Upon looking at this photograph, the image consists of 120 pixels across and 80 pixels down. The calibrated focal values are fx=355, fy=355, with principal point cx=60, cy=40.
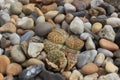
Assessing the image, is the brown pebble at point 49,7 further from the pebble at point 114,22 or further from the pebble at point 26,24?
the pebble at point 114,22

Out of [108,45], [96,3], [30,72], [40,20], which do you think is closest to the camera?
[30,72]

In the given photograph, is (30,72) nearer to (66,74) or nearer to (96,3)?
(66,74)

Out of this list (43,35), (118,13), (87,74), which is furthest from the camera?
(118,13)

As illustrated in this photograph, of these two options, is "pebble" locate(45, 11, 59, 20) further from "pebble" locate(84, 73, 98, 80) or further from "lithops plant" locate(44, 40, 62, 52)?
"pebble" locate(84, 73, 98, 80)

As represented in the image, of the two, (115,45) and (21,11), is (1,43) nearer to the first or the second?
(21,11)

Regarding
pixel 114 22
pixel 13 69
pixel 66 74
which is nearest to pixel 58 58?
pixel 66 74

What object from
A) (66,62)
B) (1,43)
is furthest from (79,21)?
(1,43)

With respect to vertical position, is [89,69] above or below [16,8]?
below

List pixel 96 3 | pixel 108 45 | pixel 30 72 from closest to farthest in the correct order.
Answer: pixel 30 72, pixel 108 45, pixel 96 3
